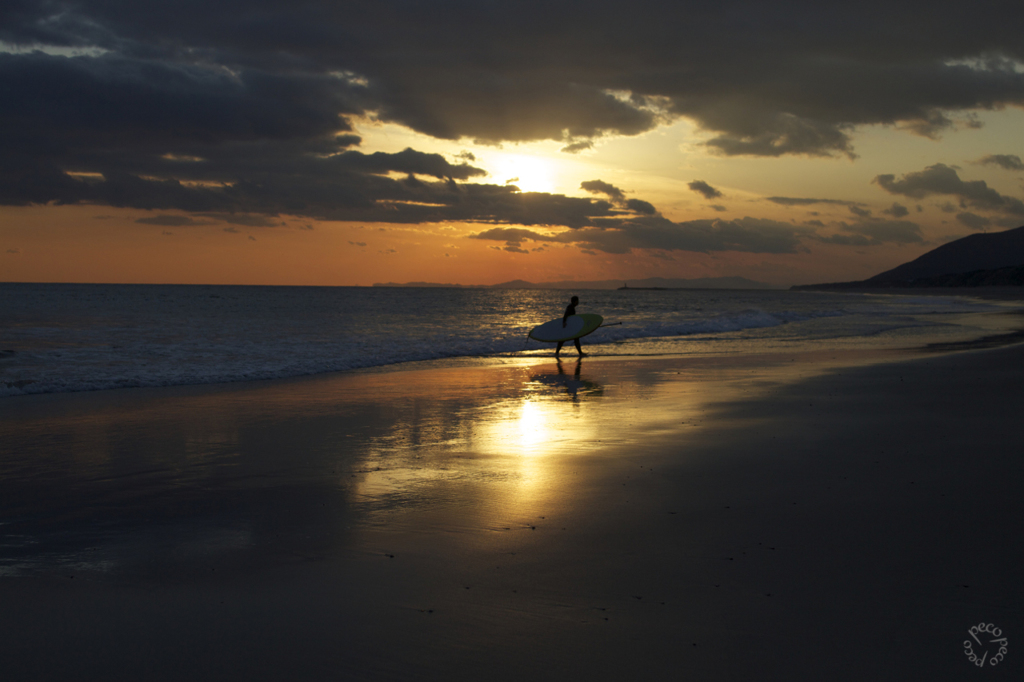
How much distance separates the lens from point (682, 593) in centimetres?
412

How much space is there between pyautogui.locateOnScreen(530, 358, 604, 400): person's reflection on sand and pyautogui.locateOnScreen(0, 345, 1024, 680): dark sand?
9.71 feet

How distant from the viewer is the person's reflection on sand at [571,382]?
13.0 metres

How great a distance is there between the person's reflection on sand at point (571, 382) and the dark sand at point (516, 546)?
9.71 ft

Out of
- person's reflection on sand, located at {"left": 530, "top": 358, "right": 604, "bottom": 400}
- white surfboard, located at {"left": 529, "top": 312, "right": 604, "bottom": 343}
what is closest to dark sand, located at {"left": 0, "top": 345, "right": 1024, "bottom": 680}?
person's reflection on sand, located at {"left": 530, "top": 358, "right": 604, "bottom": 400}

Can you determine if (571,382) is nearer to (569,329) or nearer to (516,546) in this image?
(569,329)

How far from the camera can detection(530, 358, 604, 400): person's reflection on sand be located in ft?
42.8

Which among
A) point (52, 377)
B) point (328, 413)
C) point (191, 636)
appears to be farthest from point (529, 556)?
point (52, 377)

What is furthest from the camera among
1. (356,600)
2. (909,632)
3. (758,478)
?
(758,478)

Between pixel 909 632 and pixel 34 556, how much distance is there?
5.94m

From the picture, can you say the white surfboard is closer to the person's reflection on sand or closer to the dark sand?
the person's reflection on sand

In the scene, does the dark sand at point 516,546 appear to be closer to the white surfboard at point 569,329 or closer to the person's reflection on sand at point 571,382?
the person's reflection on sand at point 571,382

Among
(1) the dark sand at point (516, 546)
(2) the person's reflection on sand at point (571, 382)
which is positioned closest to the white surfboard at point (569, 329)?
(2) the person's reflection on sand at point (571, 382)

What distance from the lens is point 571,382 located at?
14.7 meters

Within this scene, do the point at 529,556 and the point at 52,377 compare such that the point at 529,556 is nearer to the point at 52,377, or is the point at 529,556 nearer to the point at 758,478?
the point at 758,478
